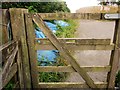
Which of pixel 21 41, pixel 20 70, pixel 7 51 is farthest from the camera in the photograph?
pixel 20 70

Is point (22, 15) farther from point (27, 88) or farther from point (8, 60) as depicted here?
point (27, 88)

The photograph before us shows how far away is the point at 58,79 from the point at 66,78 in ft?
0.95

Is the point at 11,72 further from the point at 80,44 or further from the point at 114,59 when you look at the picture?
the point at 114,59

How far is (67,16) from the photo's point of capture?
2.57 m

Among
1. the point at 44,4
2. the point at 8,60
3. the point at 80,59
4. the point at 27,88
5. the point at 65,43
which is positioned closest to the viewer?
the point at 8,60

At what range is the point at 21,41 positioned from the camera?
2762 millimetres

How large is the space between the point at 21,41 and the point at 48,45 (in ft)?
1.33

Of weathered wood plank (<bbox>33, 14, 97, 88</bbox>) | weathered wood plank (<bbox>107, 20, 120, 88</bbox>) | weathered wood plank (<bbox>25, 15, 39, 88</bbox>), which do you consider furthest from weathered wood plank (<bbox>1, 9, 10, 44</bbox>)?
weathered wood plank (<bbox>107, 20, 120, 88</bbox>)

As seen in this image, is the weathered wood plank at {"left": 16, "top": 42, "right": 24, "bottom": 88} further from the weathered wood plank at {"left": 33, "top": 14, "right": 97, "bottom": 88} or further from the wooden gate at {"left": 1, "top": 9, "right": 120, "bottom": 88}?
the weathered wood plank at {"left": 33, "top": 14, "right": 97, "bottom": 88}

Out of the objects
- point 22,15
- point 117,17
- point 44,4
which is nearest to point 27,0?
point 44,4

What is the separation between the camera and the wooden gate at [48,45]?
8.65ft

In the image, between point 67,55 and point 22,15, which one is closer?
point 22,15

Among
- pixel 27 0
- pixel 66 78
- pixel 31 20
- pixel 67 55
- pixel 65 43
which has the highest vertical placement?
pixel 27 0

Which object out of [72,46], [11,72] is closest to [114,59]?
[72,46]
